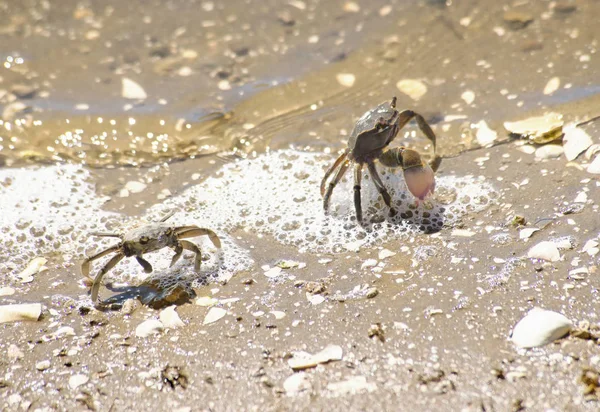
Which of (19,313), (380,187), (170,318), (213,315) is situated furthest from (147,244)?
(380,187)

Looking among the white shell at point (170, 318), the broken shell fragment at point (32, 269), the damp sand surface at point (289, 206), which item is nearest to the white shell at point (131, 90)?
the damp sand surface at point (289, 206)

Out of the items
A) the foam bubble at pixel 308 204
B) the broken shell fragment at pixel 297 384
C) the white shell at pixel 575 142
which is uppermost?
the white shell at pixel 575 142

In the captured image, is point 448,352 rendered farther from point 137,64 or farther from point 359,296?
point 137,64

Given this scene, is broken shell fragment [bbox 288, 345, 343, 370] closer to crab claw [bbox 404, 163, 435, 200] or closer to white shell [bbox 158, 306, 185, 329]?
white shell [bbox 158, 306, 185, 329]

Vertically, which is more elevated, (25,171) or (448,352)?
(448,352)

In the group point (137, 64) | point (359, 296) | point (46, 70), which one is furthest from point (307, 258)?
point (46, 70)

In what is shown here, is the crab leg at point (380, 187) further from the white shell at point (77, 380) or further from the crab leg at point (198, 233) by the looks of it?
the white shell at point (77, 380)

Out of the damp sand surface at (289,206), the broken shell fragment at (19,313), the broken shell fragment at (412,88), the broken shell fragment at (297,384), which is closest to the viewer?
the broken shell fragment at (297,384)
